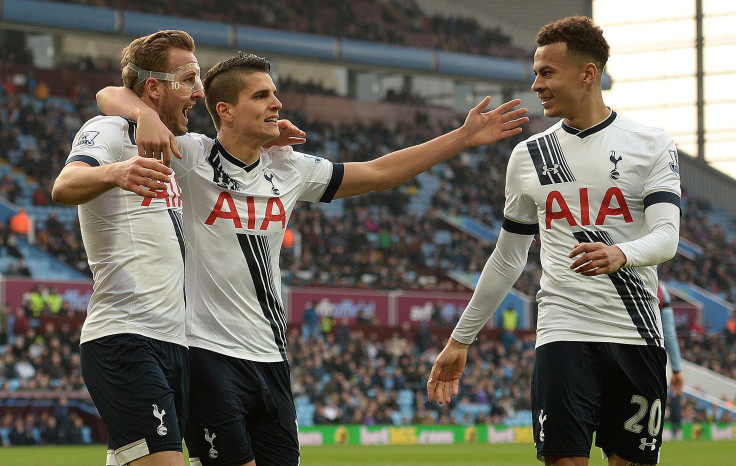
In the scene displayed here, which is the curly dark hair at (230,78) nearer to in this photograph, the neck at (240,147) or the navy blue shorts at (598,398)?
the neck at (240,147)

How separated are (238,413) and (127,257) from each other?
872 millimetres

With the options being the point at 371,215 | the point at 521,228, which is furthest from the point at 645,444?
the point at 371,215

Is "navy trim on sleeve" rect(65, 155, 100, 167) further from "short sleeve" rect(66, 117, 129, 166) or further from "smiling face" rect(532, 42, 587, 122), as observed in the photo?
"smiling face" rect(532, 42, 587, 122)

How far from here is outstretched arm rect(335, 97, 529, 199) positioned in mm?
5281

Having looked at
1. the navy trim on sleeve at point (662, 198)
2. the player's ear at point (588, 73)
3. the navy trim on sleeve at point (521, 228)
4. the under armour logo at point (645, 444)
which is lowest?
the under armour logo at point (645, 444)

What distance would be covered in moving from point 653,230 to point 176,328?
80.8 inches

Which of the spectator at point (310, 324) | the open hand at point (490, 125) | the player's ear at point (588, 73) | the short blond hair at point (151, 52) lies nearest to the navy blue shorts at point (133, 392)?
the short blond hair at point (151, 52)

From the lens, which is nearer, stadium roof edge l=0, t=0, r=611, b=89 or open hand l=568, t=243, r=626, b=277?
open hand l=568, t=243, r=626, b=277

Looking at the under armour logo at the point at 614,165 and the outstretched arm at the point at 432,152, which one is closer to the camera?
the under armour logo at the point at 614,165

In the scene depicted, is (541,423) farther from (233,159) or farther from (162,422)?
(233,159)

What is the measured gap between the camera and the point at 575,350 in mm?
4965

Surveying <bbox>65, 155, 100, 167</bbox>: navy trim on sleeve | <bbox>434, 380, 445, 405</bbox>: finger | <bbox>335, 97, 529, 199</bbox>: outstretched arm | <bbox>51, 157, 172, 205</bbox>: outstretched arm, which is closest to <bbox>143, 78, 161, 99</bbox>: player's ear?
<bbox>65, 155, 100, 167</bbox>: navy trim on sleeve

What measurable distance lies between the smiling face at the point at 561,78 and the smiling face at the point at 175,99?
5.15 feet

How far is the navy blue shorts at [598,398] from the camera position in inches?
194
